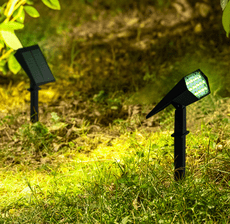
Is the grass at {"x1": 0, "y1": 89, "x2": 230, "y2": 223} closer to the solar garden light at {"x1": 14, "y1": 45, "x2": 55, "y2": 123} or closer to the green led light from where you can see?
the green led light

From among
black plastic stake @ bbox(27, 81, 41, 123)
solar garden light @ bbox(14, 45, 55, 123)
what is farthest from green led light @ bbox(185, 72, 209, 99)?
black plastic stake @ bbox(27, 81, 41, 123)

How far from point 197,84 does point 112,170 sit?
1.10m

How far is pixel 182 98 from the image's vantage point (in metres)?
2.47

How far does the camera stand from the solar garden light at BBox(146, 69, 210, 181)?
95.0 inches

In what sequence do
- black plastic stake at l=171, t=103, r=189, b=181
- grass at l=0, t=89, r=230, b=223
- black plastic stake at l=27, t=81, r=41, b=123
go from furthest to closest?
black plastic stake at l=27, t=81, r=41, b=123, black plastic stake at l=171, t=103, r=189, b=181, grass at l=0, t=89, r=230, b=223

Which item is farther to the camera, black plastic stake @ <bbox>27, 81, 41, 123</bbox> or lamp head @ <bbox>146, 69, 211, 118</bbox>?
black plastic stake @ <bbox>27, 81, 41, 123</bbox>

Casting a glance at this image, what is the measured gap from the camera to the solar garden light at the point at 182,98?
7.92 feet

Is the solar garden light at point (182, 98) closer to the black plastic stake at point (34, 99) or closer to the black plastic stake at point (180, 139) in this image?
the black plastic stake at point (180, 139)

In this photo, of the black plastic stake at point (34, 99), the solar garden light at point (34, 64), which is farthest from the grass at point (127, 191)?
the solar garden light at point (34, 64)

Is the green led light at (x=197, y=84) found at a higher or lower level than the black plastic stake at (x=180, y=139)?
higher

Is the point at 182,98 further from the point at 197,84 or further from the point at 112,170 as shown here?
the point at 112,170

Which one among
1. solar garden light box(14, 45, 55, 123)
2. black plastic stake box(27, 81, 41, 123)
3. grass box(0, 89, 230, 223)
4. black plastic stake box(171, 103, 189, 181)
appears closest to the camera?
grass box(0, 89, 230, 223)

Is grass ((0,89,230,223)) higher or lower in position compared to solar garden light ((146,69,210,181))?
lower

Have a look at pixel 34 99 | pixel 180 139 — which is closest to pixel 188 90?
pixel 180 139
